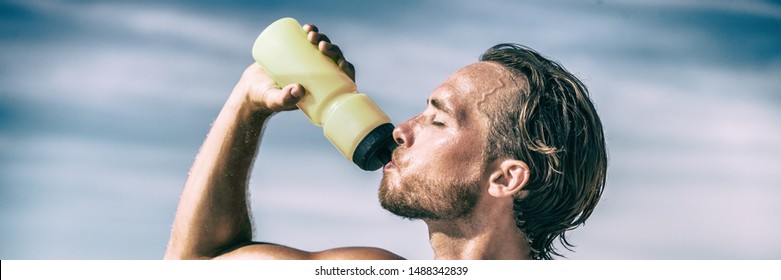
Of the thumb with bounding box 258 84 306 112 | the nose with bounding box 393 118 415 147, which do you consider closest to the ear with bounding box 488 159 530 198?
the nose with bounding box 393 118 415 147

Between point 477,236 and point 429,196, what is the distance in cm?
28

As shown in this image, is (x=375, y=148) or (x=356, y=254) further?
(x=356, y=254)

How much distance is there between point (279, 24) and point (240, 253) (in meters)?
0.99

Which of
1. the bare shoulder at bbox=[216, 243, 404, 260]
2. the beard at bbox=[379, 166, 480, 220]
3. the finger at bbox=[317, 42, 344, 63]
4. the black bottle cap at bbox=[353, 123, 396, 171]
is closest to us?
the black bottle cap at bbox=[353, 123, 396, 171]

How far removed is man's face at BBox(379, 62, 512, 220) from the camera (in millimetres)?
3754

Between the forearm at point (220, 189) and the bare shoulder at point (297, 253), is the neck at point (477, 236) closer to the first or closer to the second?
the bare shoulder at point (297, 253)

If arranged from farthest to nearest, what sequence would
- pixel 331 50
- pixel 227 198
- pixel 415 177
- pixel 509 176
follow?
pixel 227 198 → pixel 509 176 → pixel 415 177 → pixel 331 50

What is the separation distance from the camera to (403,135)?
12.3 feet

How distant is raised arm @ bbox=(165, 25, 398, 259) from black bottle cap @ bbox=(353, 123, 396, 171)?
50cm

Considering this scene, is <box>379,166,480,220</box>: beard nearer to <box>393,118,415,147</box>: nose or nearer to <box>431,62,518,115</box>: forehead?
<box>393,118,415,147</box>: nose

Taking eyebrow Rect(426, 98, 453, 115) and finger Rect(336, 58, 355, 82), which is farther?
eyebrow Rect(426, 98, 453, 115)

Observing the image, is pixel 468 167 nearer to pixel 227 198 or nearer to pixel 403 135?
pixel 403 135

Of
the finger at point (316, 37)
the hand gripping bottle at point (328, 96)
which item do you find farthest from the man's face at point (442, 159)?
the finger at point (316, 37)

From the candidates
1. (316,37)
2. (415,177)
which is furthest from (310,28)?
(415,177)
